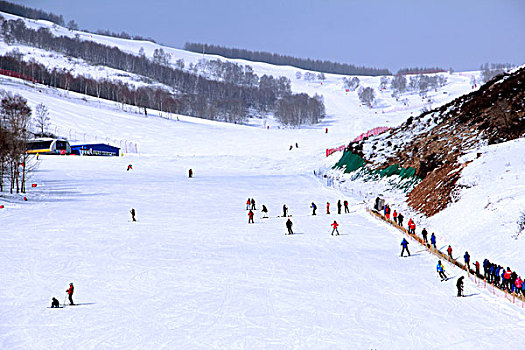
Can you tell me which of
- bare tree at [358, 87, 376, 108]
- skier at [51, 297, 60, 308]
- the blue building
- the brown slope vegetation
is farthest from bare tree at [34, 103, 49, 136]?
bare tree at [358, 87, 376, 108]

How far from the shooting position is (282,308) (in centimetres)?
1368

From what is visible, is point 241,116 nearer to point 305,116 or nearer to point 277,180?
point 305,116

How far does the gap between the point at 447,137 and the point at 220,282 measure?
29461 millimetres

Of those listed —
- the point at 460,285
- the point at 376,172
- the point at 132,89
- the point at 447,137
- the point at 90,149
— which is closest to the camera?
the point at 460,285

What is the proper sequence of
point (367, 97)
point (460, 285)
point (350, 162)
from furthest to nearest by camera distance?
point (367, 97) < point (350, 162) < point (460, 285)

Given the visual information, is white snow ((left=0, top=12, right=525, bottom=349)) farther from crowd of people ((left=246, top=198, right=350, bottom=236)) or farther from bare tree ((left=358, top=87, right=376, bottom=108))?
bare tree ((left=358, top=87, right=376, bottom=108))

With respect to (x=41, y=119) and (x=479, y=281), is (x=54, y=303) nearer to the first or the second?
(x=479, y=281)

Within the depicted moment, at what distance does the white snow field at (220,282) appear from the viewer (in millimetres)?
11773

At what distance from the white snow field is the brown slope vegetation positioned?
503 cm

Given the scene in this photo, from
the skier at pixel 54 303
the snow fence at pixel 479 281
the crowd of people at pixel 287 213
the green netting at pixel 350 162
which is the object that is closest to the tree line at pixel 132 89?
the green netting at pixel 350 162

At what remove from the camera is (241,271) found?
17469 mm

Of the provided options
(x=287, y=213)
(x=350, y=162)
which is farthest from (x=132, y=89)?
(x=287, y=213)

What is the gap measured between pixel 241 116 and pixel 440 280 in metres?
142

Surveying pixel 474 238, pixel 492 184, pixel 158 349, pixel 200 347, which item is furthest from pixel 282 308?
pixel 492 184
